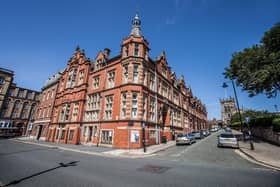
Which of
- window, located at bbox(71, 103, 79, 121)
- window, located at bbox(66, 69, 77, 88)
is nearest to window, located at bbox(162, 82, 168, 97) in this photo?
window, located at bbox(71, 103, 79, 121)

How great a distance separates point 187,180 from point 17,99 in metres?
66.1

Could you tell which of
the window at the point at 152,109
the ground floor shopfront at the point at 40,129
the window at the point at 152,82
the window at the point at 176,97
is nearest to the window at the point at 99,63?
the window at the point at 152,82

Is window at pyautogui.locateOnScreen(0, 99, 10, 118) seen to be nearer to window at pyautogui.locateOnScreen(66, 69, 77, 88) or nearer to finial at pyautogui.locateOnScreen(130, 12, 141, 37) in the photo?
window at pyautogui.locateOnScreen(66, 69, 77, 88)

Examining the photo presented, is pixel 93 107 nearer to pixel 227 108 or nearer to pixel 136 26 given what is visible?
pixel 136 26

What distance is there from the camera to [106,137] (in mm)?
20344

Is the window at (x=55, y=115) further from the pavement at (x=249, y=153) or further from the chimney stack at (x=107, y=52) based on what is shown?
the chimney stack at (x=107, y=52)

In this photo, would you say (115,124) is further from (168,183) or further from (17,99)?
(17,99)

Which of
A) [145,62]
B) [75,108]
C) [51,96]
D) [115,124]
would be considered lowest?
[115,124]

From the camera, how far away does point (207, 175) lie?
7.03m

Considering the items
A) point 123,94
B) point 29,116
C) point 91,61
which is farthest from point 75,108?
point 29,116

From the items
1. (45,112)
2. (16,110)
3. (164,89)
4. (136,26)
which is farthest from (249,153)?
(16,110)

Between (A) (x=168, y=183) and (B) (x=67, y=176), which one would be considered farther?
(B) (x=67, y=176)

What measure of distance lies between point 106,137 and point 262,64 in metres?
23.5

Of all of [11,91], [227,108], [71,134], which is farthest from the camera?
[227,108]
